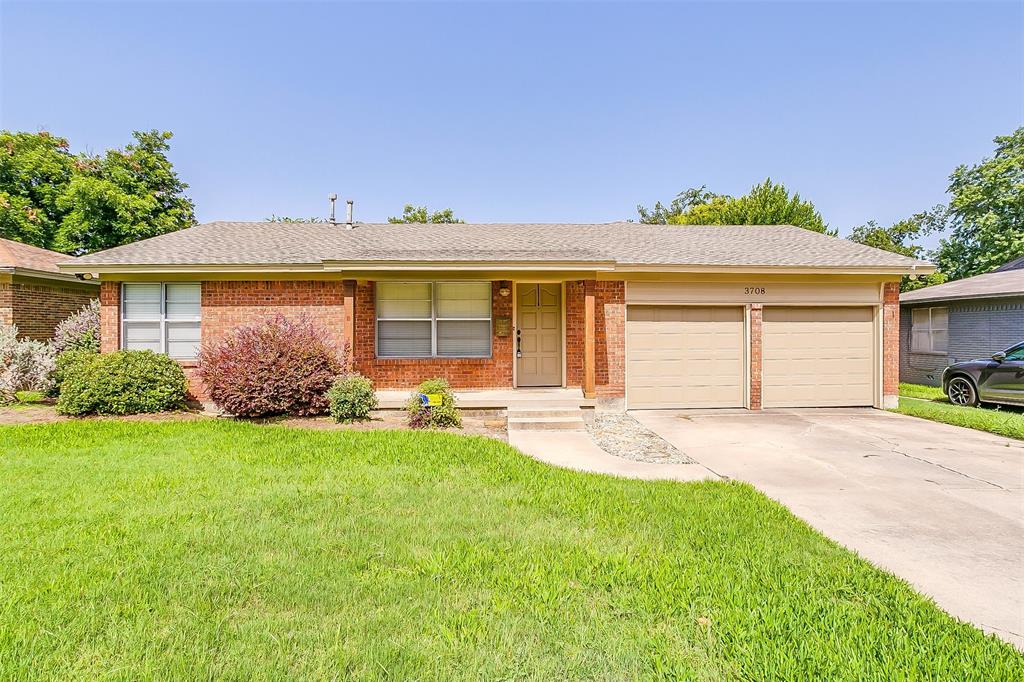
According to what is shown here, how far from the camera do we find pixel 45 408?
918 cm

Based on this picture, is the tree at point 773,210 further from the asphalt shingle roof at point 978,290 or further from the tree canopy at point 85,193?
the tree canopy at point 85,193

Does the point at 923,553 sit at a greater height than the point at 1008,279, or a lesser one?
lesser

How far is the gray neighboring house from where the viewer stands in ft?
40.6

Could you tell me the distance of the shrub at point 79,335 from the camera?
10727 millimetres

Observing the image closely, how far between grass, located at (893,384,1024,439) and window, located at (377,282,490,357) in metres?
9.12

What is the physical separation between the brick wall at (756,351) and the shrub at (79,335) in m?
15.3

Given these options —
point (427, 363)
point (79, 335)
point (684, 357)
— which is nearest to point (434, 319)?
point (427, 363)

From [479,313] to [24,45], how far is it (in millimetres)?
13183

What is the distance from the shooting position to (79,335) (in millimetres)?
10883

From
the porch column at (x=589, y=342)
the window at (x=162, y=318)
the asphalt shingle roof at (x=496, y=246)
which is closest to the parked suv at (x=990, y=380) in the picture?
the asphalt shingle roof at (x=496, y=246)

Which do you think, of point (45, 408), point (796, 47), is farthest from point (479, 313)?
point (796, 47)

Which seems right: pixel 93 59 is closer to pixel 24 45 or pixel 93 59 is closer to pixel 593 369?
pixel 24 45

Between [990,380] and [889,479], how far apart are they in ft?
25.0

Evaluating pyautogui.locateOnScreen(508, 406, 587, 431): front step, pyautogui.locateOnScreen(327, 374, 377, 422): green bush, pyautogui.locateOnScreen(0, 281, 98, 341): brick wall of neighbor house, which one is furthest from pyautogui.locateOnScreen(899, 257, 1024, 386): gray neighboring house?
pyautogui.locateOnScreen(0, 281, 98, 341): brick wall of neighbor house
